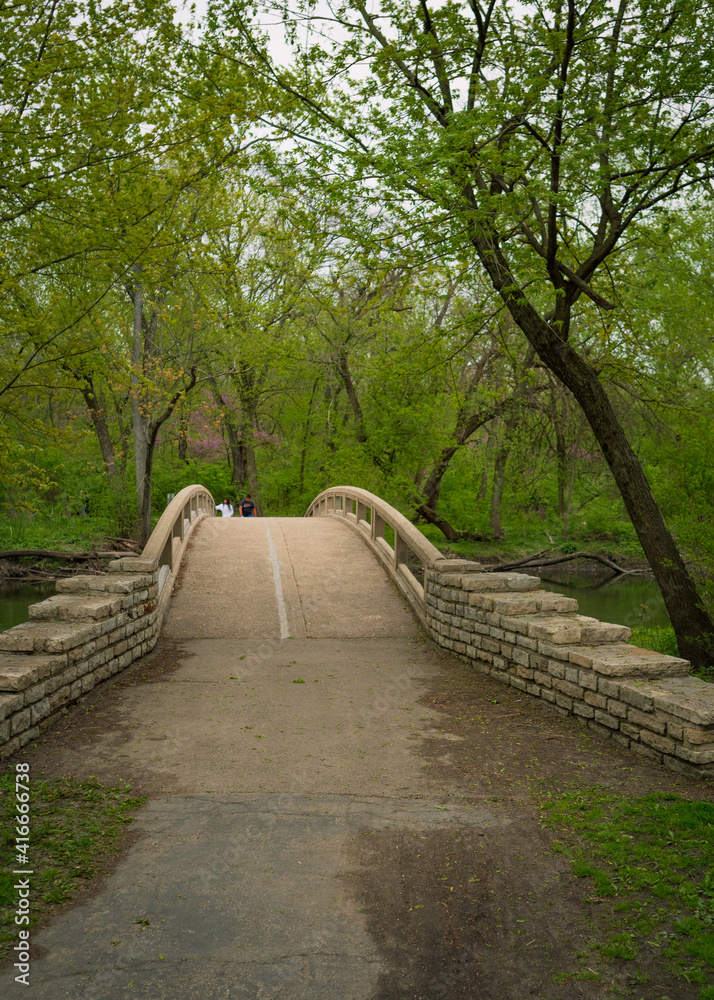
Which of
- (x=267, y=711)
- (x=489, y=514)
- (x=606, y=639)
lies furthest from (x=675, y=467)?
(x=489, y=514)

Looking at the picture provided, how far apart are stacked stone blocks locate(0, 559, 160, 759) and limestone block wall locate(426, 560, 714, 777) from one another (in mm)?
3552

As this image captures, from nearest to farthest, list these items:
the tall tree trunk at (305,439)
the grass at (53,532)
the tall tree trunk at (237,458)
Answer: the grass at (53,532) → the tall tree trunk at (305,439) → the tall tree trunk at (237,458)

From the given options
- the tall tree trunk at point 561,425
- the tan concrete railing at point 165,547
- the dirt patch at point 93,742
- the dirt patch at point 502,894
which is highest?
the tall tree trunk at point 561,425

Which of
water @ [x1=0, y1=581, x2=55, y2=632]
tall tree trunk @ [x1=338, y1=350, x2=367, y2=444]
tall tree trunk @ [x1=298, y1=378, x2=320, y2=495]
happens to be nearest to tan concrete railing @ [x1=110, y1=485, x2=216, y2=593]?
water @ [x1=0, y1=581, x2=55, y2=632]

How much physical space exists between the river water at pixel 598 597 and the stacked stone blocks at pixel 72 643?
10338 mm

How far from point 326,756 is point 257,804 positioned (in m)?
0.94

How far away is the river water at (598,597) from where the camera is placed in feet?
63.5

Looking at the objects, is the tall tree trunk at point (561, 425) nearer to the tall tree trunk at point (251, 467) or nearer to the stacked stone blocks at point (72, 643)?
the stacked stone blocks at point (72, 643)

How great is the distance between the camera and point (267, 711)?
257 inches

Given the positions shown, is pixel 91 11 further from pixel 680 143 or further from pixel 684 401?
pixel 684 401

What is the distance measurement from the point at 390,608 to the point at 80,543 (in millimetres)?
17974

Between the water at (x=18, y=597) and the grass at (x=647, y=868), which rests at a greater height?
the grass at (x=647, y=868)

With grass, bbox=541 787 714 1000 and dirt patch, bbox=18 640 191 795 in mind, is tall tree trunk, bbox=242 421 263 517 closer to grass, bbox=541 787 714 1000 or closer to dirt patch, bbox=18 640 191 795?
dirt patch, bbox=18 640 191 795

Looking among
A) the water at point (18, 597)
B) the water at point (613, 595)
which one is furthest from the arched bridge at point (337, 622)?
the water at point (613, 595)
